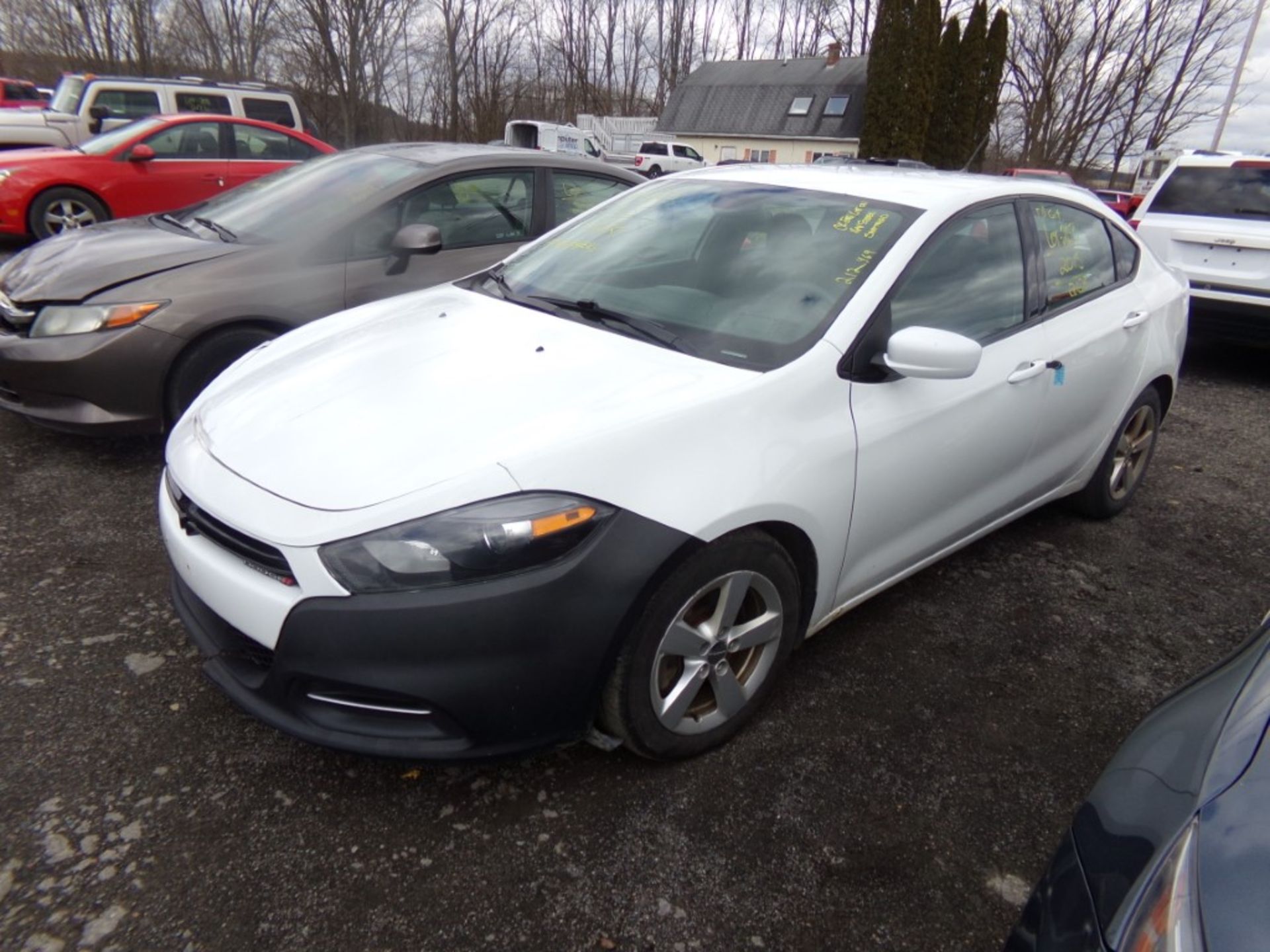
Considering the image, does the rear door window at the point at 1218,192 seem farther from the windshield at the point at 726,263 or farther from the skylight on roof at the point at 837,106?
the skylight on roof at the point at 837,106

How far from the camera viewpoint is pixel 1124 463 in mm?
4008

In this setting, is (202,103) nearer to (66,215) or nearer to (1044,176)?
(66,215)

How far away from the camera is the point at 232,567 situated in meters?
2.00

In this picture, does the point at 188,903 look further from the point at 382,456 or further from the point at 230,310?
the point at 230,310

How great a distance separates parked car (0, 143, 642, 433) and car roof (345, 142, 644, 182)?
0.04ft

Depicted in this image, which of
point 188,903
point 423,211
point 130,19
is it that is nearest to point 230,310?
point 423,211

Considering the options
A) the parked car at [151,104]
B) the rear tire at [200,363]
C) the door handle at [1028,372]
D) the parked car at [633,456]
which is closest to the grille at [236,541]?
the parked car at [633,456]

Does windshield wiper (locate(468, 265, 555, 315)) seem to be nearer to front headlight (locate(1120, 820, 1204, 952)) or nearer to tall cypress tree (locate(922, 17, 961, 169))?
front headlight (locate(1120, 820, 1204, 952))

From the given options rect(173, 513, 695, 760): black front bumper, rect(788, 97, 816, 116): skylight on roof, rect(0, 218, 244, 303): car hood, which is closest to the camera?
rect(173, 513, 695, 760): black front bumper

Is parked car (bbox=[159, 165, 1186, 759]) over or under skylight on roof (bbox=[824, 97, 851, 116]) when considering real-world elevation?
under

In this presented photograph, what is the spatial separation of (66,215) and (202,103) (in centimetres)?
400

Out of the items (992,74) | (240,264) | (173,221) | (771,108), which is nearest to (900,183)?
(240,264)

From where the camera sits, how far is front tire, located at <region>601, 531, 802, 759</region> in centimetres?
207

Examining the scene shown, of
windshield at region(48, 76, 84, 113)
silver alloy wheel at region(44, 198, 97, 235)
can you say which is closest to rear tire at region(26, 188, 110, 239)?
silver alloy wheel at region(44, 198, 97, 235)
